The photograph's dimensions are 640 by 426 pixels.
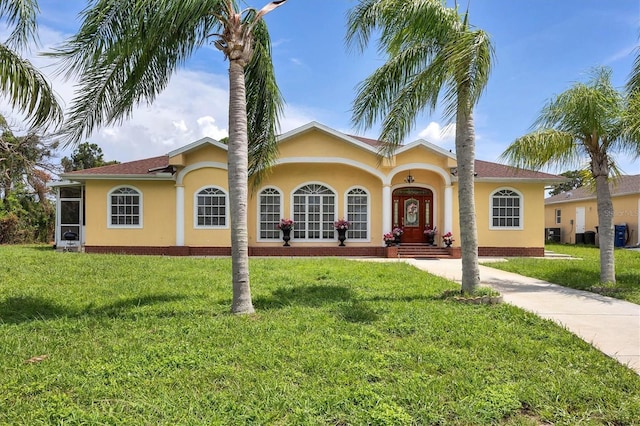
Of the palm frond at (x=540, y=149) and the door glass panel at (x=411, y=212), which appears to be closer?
the palm frond at (x=540, y=149)

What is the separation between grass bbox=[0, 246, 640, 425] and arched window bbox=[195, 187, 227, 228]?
8.56m

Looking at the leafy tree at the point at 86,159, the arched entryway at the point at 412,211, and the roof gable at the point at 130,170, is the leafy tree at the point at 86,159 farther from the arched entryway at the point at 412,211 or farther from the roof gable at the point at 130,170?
the arched entryway at the point at 412,211

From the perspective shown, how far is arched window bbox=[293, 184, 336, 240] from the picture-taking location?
16.5m

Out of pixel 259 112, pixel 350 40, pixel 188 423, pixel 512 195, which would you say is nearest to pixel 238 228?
pixel 259 112

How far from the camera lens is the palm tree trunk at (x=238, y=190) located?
6.28m

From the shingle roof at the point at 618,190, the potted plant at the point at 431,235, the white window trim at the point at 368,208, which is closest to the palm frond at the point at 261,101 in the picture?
the white window trim at the point at 368,208

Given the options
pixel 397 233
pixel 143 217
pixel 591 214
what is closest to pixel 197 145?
pixel 143 217

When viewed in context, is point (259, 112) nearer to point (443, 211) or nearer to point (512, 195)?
point (443, 211)

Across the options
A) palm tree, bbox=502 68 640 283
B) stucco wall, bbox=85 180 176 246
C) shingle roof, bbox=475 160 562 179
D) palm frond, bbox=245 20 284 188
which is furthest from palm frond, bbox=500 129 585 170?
stucco wall, bbox=85 180 176 246

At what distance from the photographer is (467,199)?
731cm

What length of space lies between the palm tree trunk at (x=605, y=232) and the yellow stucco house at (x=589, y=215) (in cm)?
1311

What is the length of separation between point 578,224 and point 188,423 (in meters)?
29.3

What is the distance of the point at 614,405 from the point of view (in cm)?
341

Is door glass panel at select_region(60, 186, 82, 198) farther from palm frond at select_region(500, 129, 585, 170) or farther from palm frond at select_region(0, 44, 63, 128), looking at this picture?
palm frond at select_region(500, 129, 585, 170)
